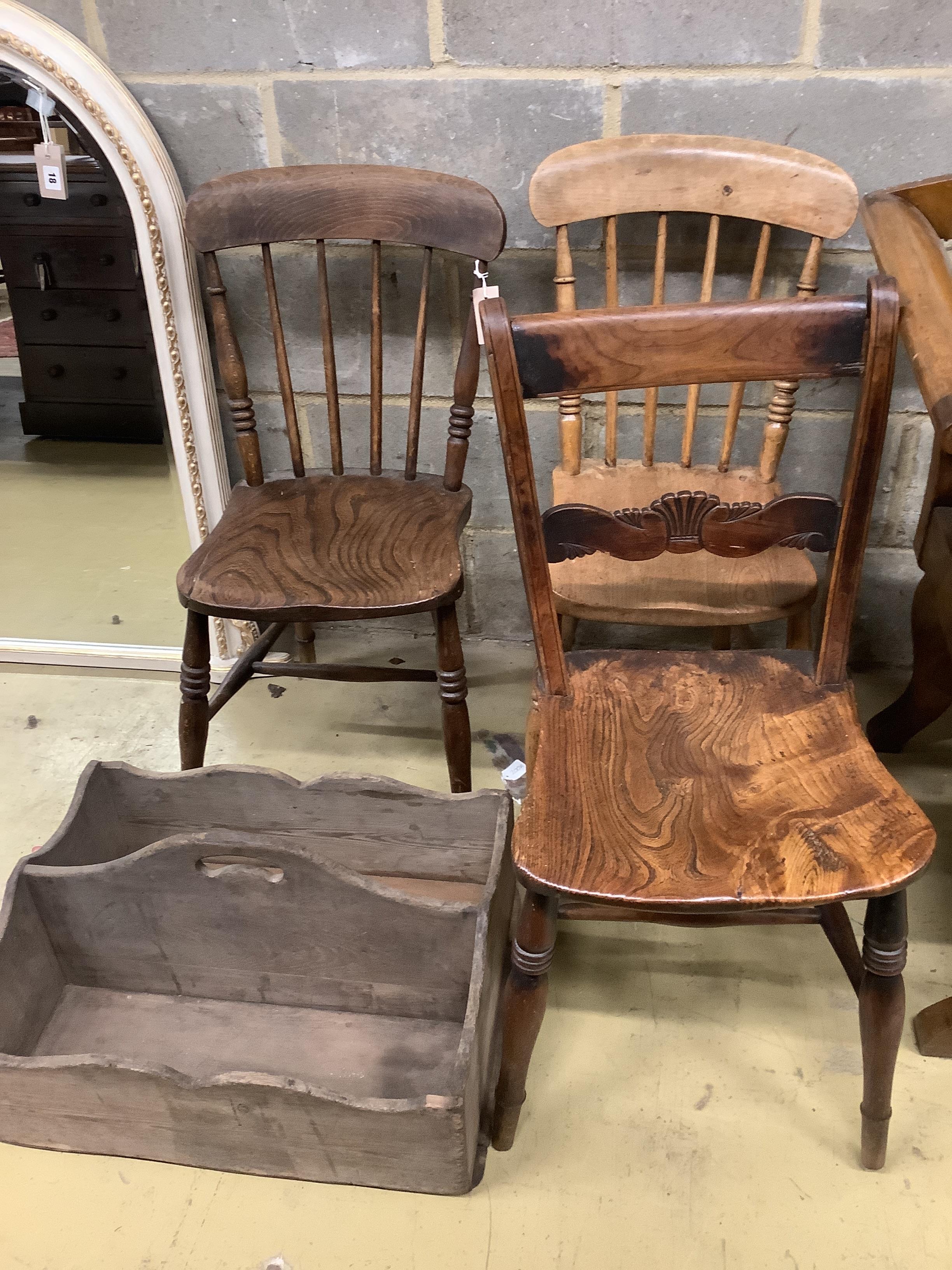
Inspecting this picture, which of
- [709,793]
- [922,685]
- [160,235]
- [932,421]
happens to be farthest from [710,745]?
[160,235]

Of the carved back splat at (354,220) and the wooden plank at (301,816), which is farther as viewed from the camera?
the carved back splat at (354,220)

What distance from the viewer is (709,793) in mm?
981

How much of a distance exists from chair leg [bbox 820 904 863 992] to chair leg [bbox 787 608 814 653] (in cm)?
40

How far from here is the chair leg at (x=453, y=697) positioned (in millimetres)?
1357

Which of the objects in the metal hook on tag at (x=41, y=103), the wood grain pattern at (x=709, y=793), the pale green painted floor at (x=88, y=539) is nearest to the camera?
the wood grain pattern at (x=709, y=793)

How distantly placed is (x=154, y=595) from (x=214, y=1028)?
926mm

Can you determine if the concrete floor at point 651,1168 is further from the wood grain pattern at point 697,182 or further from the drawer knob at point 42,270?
the drawer knob at point 42,270

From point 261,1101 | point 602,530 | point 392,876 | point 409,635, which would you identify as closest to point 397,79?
point 602,530

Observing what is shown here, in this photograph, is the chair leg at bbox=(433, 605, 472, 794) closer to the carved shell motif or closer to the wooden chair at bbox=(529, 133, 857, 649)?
the wooden chair at bbox=(529, 133, 857, 649)

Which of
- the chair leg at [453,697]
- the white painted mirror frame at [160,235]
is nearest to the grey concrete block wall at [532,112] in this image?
the white painted mirror frame at [160,235]

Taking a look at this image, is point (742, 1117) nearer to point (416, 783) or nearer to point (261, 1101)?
point (261, 1101)

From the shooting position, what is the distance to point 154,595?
1.88 meters

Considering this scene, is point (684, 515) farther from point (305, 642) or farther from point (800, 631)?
point (305, 642)

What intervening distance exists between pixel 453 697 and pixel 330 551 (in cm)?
27
